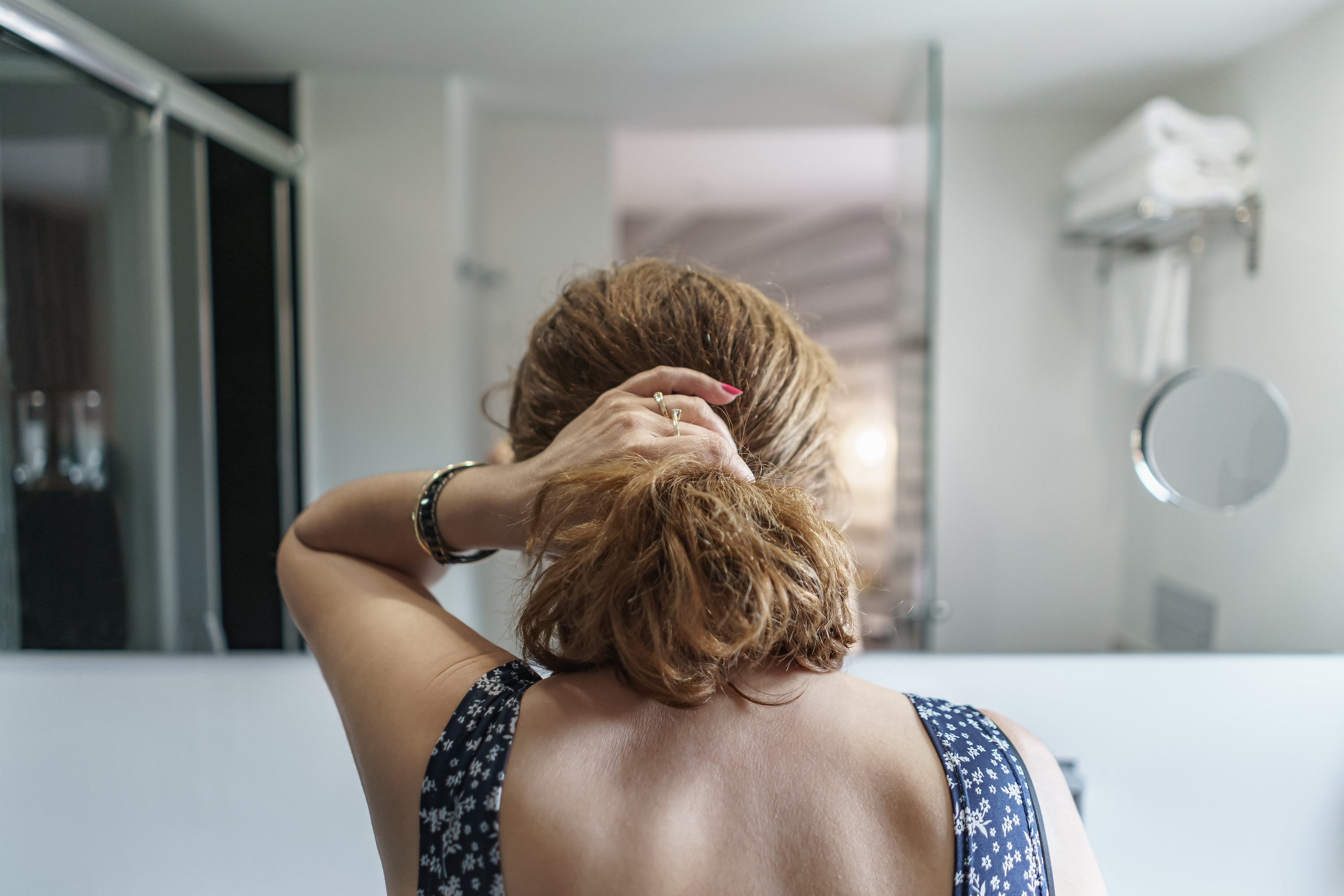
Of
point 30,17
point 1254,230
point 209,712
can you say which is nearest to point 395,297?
point 30,17

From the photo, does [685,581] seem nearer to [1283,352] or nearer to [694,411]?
[694,411]

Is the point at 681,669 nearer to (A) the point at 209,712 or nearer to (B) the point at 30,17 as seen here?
(A) the point at 209,712

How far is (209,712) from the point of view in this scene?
0.95 m

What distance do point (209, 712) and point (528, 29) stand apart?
908 mm

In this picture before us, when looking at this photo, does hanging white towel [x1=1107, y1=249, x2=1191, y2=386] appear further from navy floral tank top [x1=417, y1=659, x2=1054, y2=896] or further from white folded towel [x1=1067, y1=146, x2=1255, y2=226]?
navy floral tank top [x1=417, y1=659, x2=1054, y2=896]

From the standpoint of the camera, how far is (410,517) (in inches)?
26.9

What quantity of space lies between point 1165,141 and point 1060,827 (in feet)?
2.62

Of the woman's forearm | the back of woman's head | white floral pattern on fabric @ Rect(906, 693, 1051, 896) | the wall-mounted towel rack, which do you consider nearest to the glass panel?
the woman's forearm

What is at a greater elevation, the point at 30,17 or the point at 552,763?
the point at 30,17

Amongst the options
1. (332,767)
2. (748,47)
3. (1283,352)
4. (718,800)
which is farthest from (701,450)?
(1283,352)

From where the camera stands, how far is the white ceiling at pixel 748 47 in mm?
888

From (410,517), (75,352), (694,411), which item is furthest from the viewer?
(75,352)

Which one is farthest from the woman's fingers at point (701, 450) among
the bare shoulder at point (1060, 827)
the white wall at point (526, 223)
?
the white wall at point (526, 223)

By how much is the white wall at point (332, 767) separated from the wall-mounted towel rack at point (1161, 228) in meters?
0.50
